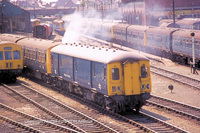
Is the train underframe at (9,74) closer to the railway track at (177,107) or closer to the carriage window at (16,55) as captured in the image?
the carriage window at (16,55)

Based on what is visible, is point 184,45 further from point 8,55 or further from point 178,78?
point 8,55

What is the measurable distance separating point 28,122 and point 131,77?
5.08m

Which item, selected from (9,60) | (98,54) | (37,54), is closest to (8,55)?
(9,60)

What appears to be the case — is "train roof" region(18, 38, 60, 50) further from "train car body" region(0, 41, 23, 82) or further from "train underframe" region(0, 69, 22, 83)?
"train underframe" region(0, 69, 22, 83)

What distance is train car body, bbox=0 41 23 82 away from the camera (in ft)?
92.8

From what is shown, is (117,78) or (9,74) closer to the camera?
(117,78)

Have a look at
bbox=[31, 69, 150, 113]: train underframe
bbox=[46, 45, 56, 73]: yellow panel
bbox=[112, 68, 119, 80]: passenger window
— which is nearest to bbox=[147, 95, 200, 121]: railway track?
bbox=[31, 69, 150, 113]: train underframe

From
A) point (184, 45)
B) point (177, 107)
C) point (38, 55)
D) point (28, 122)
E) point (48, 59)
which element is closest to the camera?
point (28, 122)

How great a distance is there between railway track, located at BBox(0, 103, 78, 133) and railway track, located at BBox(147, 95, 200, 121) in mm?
5593

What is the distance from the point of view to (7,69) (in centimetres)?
2841

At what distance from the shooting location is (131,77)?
17.7 meters

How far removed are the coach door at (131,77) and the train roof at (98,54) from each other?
0.90ft

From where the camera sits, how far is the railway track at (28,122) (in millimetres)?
15938

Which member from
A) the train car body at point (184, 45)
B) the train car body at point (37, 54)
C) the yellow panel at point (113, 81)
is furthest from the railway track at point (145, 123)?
the train car body at point (184, 45)
